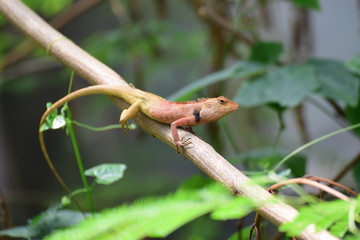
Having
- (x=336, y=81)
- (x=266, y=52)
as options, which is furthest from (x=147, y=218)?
(x=266, y=52)

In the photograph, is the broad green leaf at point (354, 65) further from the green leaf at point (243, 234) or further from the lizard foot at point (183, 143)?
the lizard foot at point (183, 143)

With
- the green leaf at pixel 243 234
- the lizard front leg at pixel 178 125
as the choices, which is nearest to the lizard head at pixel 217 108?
the lizard front leg at pixel 178 125

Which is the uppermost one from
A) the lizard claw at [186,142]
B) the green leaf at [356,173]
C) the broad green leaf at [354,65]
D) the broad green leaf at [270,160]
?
the lizard claw at [186,142]

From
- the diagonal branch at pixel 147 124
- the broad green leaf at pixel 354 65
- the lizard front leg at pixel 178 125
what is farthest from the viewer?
the broad green leaf at pixel 354 65

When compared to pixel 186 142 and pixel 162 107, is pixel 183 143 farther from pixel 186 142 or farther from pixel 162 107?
pixel 162 107

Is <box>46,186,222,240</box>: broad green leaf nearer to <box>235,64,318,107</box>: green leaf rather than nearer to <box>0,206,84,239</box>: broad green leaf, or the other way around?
<box>0,206,84,239</box>: broad green leaf

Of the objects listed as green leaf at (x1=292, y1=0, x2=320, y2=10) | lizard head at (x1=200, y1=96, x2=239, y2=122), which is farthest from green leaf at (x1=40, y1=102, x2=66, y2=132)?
green leaf at (x1=292, y1=0, x2=320, y2=10)

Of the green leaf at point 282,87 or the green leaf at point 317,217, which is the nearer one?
the green leaf at point 317,217

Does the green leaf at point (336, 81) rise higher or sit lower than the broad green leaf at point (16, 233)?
higher
